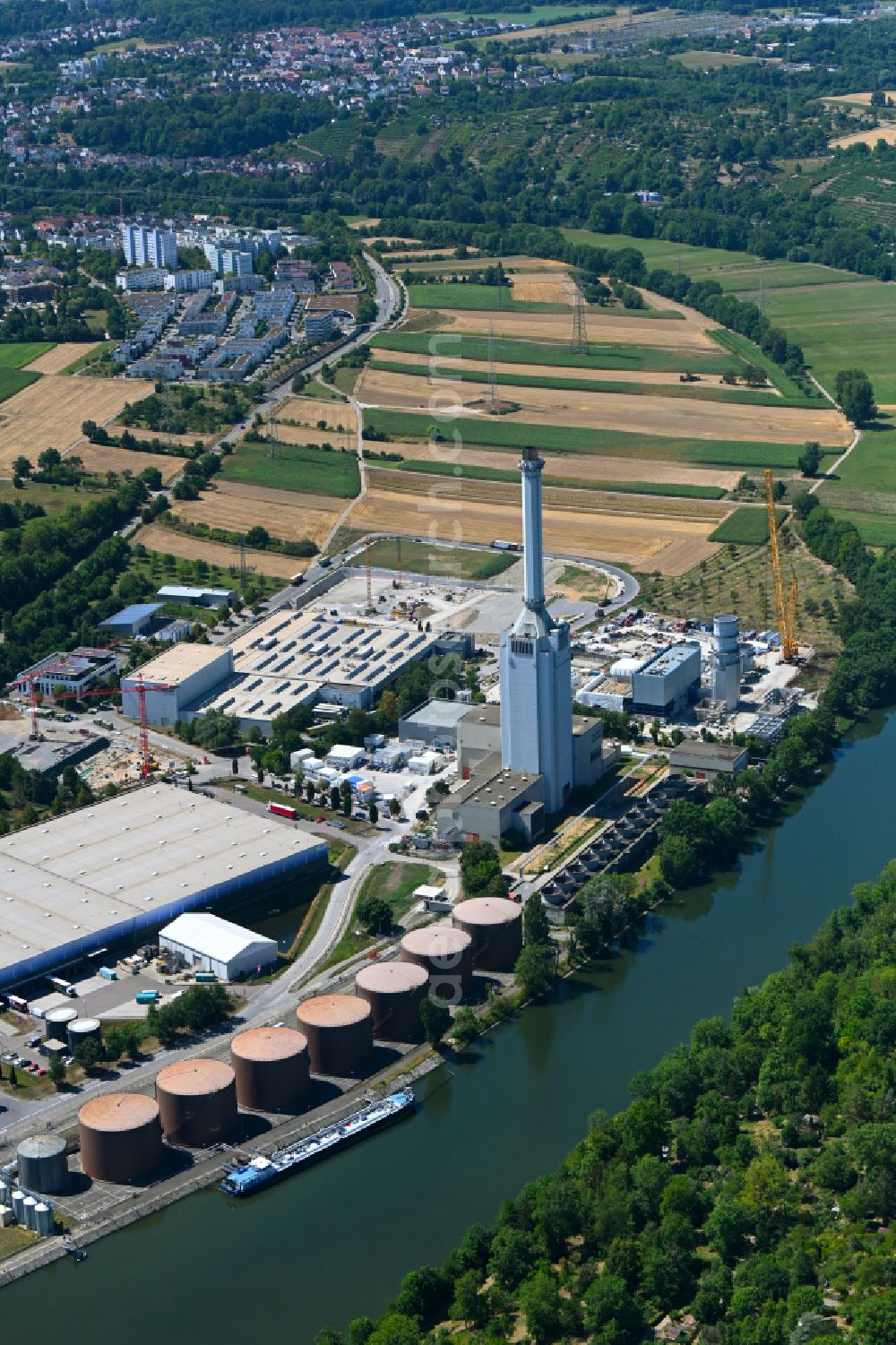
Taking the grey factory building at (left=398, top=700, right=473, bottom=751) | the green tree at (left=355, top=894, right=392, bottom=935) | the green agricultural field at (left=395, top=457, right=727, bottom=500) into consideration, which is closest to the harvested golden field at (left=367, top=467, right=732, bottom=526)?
the green agricultural field at (left=395, top=457, right=727, bottom=500)

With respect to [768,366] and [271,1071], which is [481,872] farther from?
[768,366]

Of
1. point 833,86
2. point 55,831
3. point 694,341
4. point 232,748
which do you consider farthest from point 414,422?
point 833,86

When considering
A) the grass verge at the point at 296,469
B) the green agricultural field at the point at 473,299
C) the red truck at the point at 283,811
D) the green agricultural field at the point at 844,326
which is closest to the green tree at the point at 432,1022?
the red truck at the point at 283,811

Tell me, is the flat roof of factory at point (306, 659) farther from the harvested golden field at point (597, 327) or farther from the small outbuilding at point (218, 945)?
the harvested golden field at point (597, 327)

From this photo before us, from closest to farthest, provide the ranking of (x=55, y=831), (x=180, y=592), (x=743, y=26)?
(x=55, y=831), (x=180, y=592), (x=743, y=26)

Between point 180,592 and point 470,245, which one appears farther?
point 470,245

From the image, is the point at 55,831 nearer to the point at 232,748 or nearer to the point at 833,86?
the point at 232,748
